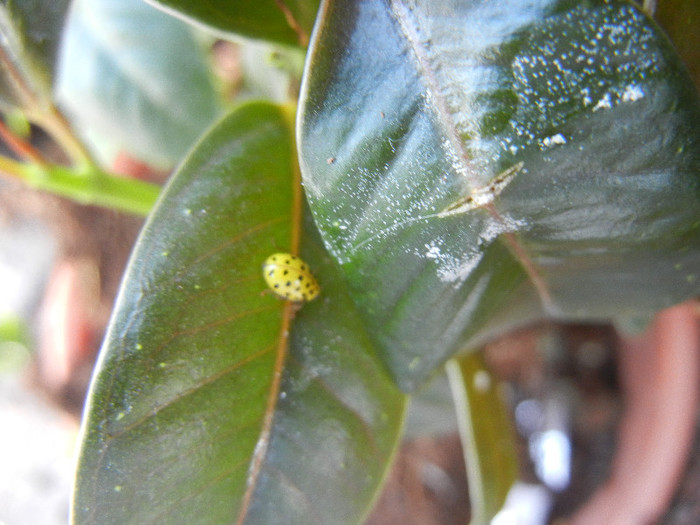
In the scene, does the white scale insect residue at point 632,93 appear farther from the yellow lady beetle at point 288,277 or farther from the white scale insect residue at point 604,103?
the yellow lady beetle at point 288,277

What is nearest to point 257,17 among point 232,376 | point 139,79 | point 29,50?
point 29,50

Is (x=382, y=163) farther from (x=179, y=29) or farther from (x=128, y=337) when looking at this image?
(x=179, y=29)

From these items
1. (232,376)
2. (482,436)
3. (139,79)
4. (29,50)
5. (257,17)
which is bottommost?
(482,436)

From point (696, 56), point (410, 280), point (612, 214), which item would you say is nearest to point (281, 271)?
point (410, 280)

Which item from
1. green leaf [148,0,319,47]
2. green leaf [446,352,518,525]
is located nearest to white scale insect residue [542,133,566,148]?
green leaf [148,0,319,47]

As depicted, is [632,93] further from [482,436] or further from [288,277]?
[482,436]

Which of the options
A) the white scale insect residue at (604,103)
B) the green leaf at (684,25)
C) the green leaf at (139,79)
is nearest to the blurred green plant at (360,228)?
the white scale insect residue at (604,103)
